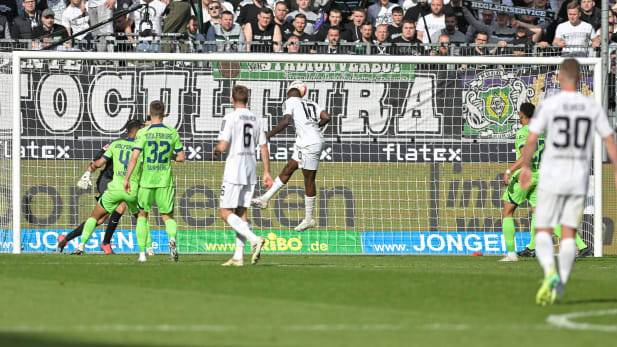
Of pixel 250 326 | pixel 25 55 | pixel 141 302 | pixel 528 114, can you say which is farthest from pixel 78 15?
pixel 250 326

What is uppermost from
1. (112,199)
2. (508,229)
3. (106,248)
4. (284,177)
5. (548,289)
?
(284,177)

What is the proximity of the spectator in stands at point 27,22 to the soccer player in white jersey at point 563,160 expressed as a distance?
13897mm

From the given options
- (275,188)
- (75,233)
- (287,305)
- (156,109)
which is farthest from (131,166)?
(287,305)

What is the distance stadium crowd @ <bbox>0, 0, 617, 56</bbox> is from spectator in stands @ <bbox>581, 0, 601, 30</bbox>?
28 millimetres

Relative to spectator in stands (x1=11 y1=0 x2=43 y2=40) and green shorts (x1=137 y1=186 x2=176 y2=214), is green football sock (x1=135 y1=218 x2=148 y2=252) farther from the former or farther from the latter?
spectator in stands (x1=11 y1=0 x2=43 y2=40)

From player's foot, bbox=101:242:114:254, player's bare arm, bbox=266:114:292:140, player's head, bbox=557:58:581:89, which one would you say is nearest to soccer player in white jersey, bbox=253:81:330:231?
player's bare arm, bbox=266:114:292:140

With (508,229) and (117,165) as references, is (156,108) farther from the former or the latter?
(508,229)

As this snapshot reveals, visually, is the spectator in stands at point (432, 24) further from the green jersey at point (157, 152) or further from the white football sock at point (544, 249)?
the white football sock at point (544, 249)

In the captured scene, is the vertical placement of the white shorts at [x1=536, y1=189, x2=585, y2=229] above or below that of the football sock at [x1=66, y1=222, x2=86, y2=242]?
above

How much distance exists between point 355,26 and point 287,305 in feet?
43.0

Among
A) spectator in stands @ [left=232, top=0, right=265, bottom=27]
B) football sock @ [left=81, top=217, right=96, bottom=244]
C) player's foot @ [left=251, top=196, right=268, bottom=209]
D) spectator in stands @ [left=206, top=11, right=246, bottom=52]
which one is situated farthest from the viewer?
spectator in stands @ [left=232, top=0, right=265, bottom=27]

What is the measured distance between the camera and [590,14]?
2272 centimetres

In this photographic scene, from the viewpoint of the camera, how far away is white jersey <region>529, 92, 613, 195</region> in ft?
32.0

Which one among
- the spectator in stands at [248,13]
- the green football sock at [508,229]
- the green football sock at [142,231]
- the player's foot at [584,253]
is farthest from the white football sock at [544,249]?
the spectator in stands at [248,13]
